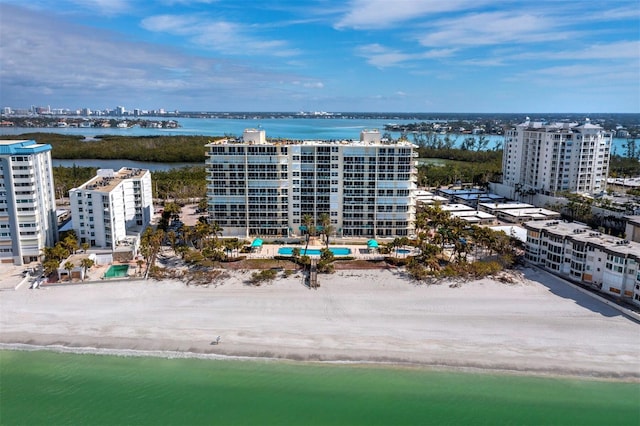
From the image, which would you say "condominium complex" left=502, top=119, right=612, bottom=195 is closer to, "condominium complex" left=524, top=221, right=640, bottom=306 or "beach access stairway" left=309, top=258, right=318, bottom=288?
"condominium complex" left=524, top=221, right=640, bottom=306

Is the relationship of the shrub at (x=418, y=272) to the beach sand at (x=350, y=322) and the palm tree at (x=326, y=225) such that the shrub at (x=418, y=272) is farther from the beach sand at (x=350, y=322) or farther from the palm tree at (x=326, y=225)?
the palm tree at (x=326, y=225)

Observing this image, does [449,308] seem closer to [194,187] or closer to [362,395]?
[362,395]

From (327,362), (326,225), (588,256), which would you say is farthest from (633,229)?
(327,362)

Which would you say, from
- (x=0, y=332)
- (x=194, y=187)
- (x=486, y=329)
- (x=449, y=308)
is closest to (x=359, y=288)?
(x=449, y=308)

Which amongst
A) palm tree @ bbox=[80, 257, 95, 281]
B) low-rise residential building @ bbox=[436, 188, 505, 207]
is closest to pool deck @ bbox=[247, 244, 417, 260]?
palm tree @ bbox=[80, 257, 95, 281]

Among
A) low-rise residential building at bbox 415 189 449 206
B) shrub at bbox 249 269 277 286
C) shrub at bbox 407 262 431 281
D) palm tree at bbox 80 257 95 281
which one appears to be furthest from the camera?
low-rise residential building at bbox 415 189 449 206

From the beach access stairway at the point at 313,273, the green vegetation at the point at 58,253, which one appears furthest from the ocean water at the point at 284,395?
the green vegetation at the point at 58,253
